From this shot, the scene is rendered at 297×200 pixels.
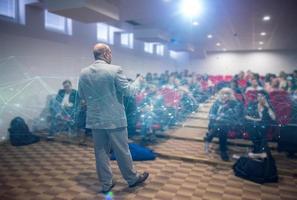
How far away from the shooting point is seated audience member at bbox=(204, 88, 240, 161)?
14.4 ft

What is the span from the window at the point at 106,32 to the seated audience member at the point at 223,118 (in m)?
5.03

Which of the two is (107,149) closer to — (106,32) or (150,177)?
(150,177)

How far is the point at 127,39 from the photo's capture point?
32.9 ft

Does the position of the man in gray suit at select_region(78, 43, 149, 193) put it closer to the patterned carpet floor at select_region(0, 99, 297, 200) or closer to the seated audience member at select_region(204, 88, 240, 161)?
the patterned carpet floor at select_region(0, 99, 297, 200)

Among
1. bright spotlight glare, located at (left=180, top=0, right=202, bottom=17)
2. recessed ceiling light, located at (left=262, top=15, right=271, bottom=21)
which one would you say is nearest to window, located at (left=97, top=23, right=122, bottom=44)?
bright spotlight glare, located at (left=180, top=0, right=202, bottom=17)

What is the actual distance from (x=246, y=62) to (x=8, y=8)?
47.6 feet

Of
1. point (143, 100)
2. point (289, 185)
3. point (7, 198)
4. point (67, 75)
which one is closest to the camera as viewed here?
point (7, 198)

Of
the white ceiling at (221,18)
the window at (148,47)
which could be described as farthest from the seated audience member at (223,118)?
the window at (148,47)

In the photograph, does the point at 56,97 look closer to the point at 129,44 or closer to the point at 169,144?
the point at 169,144

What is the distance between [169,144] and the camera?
505 cm

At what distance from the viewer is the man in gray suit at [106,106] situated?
103 inches

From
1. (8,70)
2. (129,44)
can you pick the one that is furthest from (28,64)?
(129,44)

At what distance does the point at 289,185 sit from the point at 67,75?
5.66m

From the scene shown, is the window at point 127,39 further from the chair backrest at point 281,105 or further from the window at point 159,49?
the chair backrest at point 281,105
